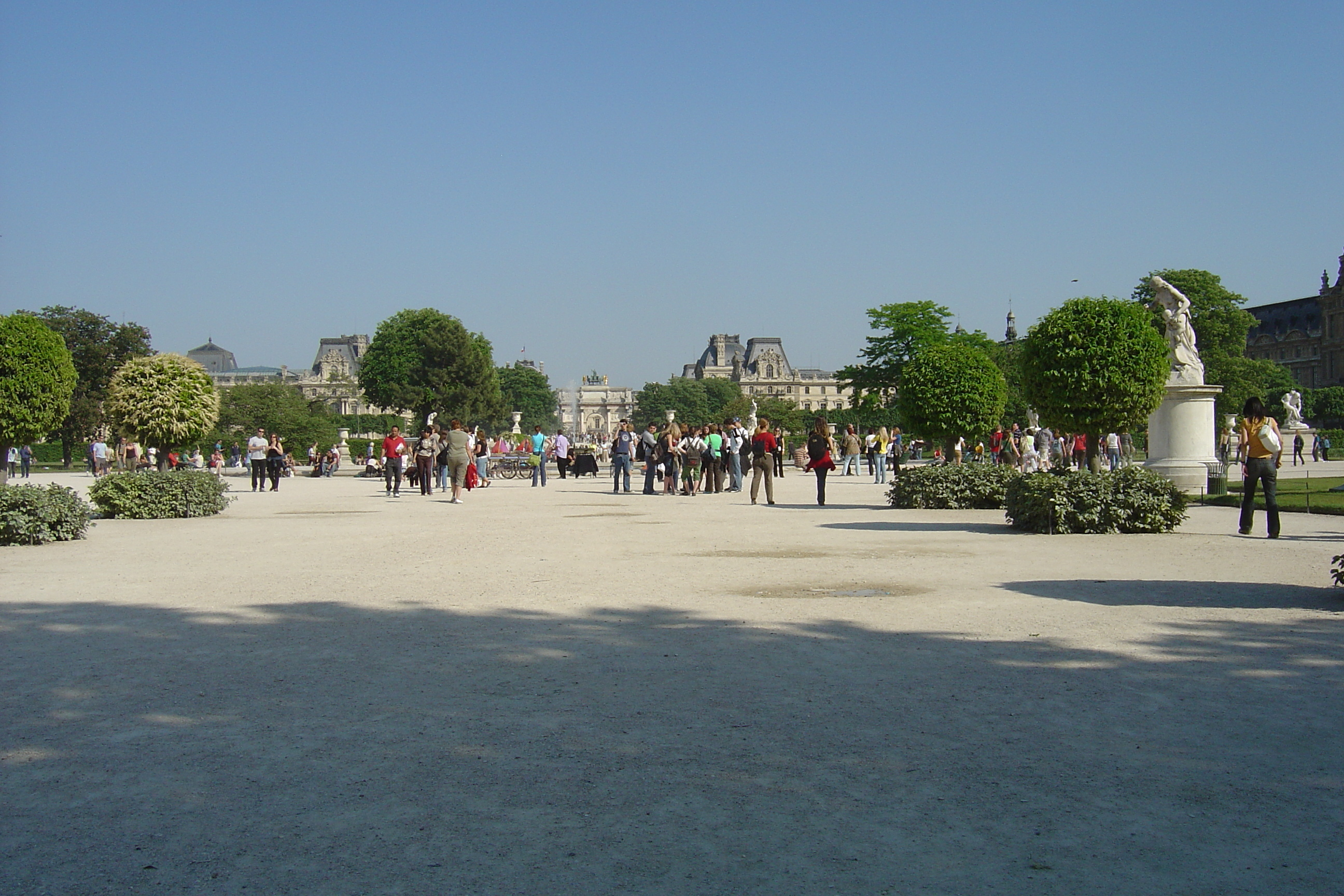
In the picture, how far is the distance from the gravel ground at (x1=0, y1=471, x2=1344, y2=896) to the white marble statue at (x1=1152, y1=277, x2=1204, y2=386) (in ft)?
49.3

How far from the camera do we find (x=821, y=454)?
22.0 meters

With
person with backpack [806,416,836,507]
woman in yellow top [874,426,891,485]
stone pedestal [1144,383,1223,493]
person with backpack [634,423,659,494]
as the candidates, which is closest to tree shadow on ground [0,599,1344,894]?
person with backpack [806,416,836,507]

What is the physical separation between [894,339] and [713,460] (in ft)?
152

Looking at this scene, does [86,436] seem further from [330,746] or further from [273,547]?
[330,746]

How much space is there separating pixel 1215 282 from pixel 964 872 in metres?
71.0

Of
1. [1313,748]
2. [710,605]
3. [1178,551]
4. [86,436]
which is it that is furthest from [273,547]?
[86,436]

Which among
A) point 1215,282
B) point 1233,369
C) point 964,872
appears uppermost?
point 1215,282

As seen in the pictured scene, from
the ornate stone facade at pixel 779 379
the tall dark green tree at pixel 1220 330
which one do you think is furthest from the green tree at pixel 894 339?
the ornate stone facade at pixel 779 379

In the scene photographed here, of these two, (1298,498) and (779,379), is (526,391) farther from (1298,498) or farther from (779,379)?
(1298,498)

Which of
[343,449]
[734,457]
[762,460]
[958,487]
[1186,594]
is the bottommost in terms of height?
[1186,594]

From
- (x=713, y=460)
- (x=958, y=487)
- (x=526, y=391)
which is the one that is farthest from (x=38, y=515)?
(x=526, y=391)

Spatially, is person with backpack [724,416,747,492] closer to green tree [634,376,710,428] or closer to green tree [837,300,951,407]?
green tree [837,300,951,407]

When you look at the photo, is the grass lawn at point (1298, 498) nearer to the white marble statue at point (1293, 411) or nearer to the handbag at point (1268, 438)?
the handbag at point (1268, 438)

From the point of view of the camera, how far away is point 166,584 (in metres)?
10.3
